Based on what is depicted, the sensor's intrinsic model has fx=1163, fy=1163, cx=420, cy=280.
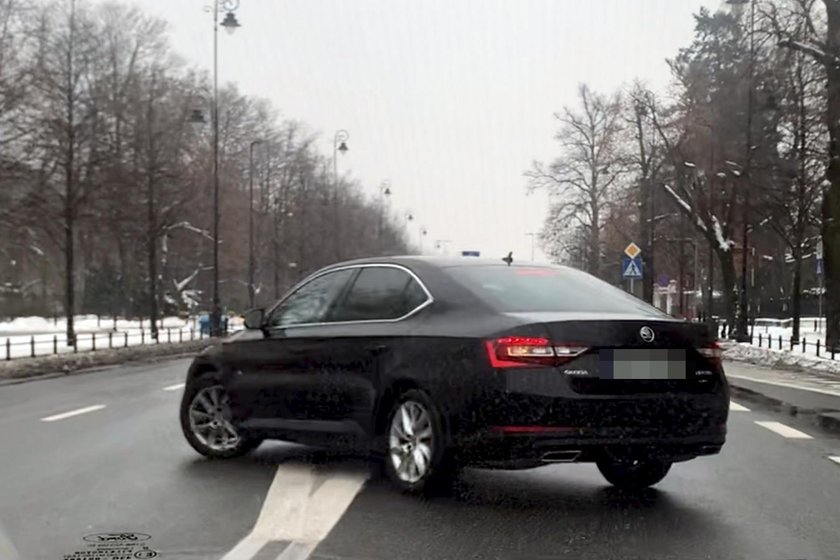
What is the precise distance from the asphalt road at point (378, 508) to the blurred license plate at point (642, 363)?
0.85 m

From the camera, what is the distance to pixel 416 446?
7.53 meters

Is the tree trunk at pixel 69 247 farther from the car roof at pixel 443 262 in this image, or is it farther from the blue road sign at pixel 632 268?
the car roof at pixel 443 262

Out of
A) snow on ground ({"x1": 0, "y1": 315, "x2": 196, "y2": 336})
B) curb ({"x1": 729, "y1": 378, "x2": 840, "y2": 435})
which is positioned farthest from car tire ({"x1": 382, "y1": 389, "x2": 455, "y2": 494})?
snow on ground ({"x1": 0, "y1": 315, "x2": 196, "y2": 336})

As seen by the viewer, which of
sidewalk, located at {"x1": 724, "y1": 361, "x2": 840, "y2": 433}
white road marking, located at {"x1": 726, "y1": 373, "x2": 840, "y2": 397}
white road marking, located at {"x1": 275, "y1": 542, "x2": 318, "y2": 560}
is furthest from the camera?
white road marking, located at {"x1": 726, "y1": 373, "x2": 840, "y2": 397}

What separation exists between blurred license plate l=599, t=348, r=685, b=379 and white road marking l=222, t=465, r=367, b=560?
185 cm

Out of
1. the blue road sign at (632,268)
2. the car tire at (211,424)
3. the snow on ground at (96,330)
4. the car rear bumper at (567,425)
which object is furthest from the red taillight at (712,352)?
the snow on ground at (96,330)

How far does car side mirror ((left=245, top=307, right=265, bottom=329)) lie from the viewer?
30.2ft

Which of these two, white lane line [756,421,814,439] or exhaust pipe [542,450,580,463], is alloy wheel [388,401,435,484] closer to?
exhaust pipe [542,450,580,463]

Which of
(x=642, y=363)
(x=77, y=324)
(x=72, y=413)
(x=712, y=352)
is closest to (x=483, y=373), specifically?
(x=642, y=363)

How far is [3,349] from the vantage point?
3378 cm

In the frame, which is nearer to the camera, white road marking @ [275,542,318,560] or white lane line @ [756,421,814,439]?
white road marking @ [275,542,318,560]

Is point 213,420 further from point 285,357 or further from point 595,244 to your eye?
point 595,244

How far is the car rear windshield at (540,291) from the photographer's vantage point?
7547 millimetres

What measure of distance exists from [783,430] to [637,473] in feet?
16.2
